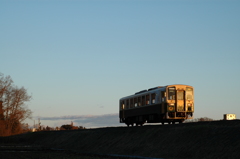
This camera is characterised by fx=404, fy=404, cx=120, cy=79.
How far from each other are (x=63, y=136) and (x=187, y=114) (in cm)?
2215

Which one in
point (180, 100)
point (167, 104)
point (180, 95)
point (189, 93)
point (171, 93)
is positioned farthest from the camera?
point (189, 93)

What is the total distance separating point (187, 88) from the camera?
38.5 metres

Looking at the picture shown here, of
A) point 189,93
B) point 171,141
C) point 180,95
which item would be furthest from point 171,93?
point 171,141

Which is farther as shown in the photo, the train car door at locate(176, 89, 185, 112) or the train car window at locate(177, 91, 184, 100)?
the train car window at locate(177, 91, 184, 100)

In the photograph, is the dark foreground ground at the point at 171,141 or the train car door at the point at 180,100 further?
the train car door at the point at 180,100

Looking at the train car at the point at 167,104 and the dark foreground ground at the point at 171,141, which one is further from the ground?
the train car at the point at 167,104

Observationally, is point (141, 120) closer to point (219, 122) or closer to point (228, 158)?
point (219, 122)

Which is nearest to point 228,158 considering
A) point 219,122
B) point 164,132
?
point 219,122

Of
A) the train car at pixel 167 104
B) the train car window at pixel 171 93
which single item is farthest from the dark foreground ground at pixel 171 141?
the train car window at pixel 171 93

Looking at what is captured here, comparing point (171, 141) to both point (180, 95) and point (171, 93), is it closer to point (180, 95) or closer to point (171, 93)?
point (171, 93)

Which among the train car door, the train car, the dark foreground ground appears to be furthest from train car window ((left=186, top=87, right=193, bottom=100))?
the dark foreground ground

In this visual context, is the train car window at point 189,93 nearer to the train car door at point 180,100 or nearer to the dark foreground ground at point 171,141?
the train car door at point 180,100

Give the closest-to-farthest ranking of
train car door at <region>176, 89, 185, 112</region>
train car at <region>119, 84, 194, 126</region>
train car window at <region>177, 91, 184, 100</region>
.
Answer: train car at <region>119, 84, 194, 126</region>, train car door at <region>176, 89, 185, 112</region>, train car window at <region>177, 91, 184, 100</region>

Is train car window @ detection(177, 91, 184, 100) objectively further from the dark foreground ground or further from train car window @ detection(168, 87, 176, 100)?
the dark foreground ground
